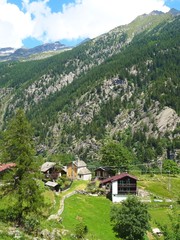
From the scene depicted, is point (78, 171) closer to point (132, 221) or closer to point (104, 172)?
point (104, 172)

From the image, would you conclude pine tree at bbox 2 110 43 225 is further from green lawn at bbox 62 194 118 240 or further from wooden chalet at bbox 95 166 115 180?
wooden chalet at bbox 95 166 115 180

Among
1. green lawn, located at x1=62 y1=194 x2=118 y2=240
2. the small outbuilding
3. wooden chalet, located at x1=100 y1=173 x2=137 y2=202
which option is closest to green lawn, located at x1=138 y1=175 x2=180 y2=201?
wooden chalet, located at x1=100 y1=173 x2=137 y2=202

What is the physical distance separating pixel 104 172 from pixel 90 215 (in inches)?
2081

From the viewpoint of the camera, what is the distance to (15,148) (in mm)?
43312

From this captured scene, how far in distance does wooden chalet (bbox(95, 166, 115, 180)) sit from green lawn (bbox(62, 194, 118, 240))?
34.4 meters

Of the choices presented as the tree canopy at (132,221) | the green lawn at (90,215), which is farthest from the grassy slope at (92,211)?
the tree canopy at (132,221)

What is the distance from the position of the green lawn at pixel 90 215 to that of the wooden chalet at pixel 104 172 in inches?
1355

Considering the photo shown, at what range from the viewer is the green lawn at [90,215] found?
5754cm

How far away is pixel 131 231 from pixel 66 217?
11.4 meters

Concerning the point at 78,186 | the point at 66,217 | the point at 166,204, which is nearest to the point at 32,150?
the point at 66,217

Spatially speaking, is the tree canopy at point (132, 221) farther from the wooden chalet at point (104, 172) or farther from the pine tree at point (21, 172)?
the wooden chalet at point (104, 172)

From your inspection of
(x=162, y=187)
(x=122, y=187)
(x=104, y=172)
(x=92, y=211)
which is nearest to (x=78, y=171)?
(x=104, y=172)

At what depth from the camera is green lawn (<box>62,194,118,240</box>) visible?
5754 cm

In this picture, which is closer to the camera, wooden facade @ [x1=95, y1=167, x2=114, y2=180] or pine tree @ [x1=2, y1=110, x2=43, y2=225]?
pine tree @ [x1=2, y1=110, x2=43, y2=225]
